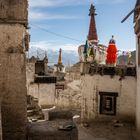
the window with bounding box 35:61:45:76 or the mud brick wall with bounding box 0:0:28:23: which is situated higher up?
the mud brick wall with bounding box 0:0:28:23

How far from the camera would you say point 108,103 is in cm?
2025

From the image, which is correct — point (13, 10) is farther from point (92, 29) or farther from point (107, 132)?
point (92, 29)

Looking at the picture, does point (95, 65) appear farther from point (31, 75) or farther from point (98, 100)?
point (31, 75)

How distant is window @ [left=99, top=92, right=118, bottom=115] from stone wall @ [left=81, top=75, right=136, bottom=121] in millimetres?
186

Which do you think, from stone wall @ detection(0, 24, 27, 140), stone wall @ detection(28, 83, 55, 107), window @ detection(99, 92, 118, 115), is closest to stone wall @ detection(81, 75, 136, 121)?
window @ detection(99, 92, 118, 115)

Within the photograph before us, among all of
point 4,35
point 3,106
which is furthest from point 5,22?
point 3,106

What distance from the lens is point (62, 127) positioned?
8.06 m

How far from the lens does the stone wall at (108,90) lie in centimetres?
1977

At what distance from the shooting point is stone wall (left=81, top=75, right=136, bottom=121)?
19.8 meters

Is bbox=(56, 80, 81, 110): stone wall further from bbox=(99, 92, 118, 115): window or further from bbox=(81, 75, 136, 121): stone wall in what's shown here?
bbox=(99, 92, 118, 115): window

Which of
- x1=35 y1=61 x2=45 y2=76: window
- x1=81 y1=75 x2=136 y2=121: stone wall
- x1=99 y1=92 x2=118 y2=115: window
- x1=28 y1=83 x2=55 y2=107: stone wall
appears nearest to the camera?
x1=81 y1=75 x2=136 y2=121: stone wall

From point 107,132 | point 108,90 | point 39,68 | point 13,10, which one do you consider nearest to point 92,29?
point 108,90

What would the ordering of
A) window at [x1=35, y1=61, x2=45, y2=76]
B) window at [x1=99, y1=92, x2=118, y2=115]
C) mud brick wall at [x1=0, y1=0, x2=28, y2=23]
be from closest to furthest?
mud brick wall at [x1=0, y1=0, x2=28, y2=23] < window at [x1=99, y1=92, x2=118, y2=115] < window at [x1=35, y1=61, x2=45, y2=76]

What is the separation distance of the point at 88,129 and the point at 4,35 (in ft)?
40.4
